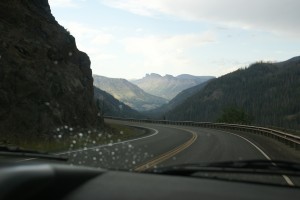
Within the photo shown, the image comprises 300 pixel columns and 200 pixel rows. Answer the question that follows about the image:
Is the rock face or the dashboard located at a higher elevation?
the rock face

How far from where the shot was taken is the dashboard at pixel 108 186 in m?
2.46

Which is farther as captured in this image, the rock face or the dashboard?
the rock face

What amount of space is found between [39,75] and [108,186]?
27.1 metres

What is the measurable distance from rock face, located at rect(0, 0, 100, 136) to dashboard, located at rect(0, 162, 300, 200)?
20.9 m

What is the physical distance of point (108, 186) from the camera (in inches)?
104

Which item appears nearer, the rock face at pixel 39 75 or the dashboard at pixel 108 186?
the dashboard at pixel 108 186

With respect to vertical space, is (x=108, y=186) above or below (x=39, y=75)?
below

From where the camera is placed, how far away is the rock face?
991 inches

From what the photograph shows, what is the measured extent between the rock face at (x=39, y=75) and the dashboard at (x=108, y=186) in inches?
821

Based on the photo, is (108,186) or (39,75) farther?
(39,75)

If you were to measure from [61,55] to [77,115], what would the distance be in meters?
4.33

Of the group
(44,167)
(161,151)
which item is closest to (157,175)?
(44,167)

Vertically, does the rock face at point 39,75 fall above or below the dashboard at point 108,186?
above

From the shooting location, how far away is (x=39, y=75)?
95.2 feet
